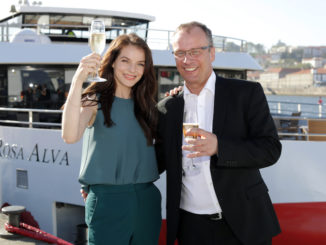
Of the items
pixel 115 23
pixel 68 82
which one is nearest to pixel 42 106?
pixel 68 82

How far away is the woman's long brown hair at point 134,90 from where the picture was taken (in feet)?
9.19

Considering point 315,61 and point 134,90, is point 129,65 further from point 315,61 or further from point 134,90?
point 315,61

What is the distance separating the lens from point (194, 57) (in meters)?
2.68

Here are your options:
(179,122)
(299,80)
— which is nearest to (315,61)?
(299,80)

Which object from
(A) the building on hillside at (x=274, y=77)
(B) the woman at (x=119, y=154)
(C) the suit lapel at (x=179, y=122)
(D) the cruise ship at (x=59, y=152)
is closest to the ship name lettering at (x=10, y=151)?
(D) the cruise ship at (x=59, y=152)

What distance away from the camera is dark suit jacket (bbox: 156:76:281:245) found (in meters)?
2.54

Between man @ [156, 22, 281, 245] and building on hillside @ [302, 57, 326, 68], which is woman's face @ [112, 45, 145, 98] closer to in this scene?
man @ [156, 22, 281, 245]

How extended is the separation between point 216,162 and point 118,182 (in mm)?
634

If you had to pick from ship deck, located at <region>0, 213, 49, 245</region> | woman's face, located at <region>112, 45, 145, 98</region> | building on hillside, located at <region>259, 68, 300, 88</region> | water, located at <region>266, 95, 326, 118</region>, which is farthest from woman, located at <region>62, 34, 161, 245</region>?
building on hillside, located at <region>259, 68, 300, 88</region>

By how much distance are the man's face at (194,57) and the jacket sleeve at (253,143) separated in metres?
0.32

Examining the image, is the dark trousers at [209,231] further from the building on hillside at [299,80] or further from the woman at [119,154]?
the building on hillside at [299,80]

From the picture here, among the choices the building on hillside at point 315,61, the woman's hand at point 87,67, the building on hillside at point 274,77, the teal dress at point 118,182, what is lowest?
the teal dress at point 118,182

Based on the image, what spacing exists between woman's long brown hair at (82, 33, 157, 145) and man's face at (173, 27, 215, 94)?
269 millimetres

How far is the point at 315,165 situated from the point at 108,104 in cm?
344
